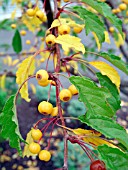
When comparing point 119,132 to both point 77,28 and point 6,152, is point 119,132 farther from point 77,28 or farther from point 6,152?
point 6,152

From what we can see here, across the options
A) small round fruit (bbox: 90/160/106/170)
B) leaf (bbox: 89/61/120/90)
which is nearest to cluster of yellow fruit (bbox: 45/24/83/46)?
leaf (bbox: 89/61/120/90)

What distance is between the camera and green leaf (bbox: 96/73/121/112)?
96 cm

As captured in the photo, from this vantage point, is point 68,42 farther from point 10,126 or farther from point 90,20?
point 10,126

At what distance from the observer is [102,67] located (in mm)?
974

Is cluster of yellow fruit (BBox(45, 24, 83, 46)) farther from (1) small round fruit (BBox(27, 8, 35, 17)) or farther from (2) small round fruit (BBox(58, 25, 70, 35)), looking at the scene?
(1) small round fruit (BBox(27, 8, 35, 17))

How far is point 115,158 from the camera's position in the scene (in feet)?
2.40

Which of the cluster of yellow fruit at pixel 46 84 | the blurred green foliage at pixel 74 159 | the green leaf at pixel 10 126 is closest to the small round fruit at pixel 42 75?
the cluster of yellow fruit at pixel 46 84

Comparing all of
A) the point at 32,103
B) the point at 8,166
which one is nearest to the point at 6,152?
the point at 8,166

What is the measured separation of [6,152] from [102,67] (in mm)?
3276

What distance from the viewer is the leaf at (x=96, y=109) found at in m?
0.77

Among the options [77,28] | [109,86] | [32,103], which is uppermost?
[77,28]

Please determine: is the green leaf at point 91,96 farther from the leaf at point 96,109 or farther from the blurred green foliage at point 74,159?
the blurred green foliage at point 74,159

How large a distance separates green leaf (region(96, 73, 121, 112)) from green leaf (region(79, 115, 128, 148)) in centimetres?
18

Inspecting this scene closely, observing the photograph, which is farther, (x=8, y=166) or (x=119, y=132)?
(x=8, y=166)
